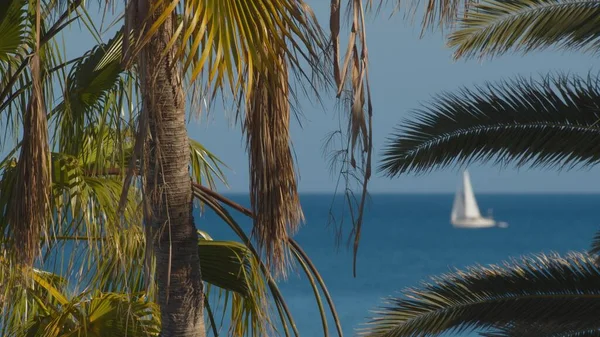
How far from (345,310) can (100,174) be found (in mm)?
31409

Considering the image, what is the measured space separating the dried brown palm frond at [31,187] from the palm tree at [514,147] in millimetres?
3281

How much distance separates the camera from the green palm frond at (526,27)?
21.7 feet

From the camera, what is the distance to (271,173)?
12.3 feet

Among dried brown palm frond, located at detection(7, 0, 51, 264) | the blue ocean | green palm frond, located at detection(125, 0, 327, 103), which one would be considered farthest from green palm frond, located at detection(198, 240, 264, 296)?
the blue ocean

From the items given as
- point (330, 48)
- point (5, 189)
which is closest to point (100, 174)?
point (5, 189)

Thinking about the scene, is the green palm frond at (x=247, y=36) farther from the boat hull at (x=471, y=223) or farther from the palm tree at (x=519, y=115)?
the boat hull at (x=471, y=223)

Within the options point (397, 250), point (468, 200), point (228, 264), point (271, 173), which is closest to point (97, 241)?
point (228, 264)

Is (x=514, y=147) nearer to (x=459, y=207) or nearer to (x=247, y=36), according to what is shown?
(x=247, y=36)

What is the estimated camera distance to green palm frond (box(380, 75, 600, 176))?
6.50m

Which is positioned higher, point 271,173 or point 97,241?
point 271,173

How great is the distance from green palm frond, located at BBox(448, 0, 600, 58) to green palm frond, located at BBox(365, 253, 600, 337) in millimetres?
1550

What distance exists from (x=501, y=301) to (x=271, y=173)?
11.8ft

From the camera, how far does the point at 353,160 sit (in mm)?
2908

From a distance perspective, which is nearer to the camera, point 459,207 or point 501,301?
point 501,301
